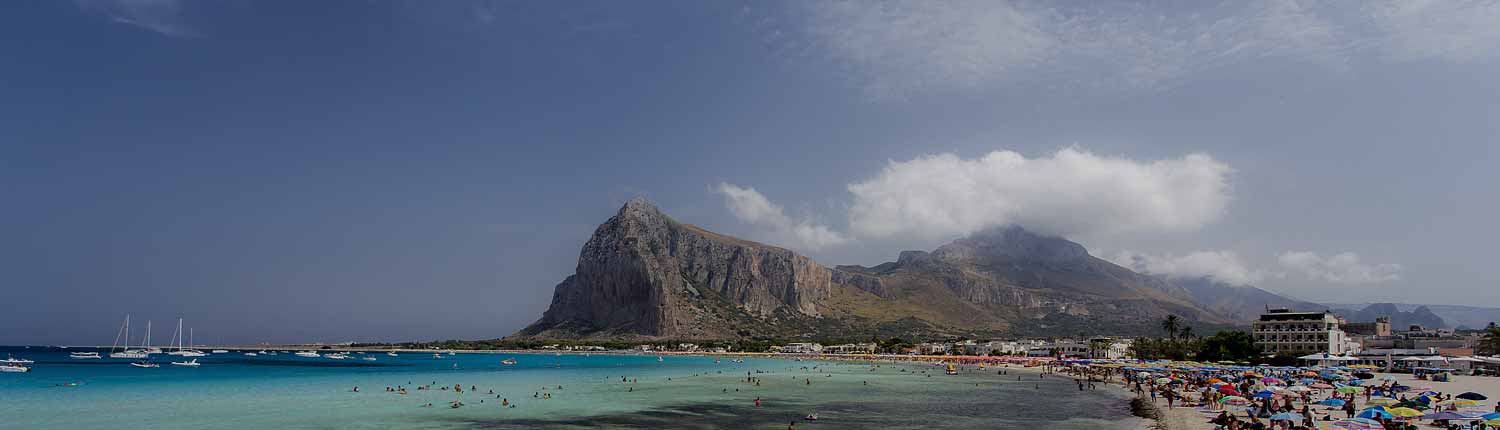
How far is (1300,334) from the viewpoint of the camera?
123 m

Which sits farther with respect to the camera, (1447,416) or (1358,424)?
(1447,416)

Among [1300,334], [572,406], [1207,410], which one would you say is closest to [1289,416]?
[1207,410]

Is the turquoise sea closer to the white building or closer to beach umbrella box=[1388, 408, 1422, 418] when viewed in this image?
beach umbrella box=[1388, 408, 1422, 418]

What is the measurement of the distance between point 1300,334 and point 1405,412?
103277mm

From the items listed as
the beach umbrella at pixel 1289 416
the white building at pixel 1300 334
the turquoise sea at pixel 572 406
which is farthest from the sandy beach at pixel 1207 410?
the white building at pixel 1300 334

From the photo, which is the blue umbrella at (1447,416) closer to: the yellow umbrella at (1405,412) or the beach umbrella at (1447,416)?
the beach umbrella at (1447,416)

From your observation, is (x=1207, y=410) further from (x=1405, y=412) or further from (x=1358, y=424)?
(x=1358, y=424)

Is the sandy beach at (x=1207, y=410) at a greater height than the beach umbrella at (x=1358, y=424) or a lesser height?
lesser

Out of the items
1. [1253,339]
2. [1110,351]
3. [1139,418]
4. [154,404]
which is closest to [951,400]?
[1139,418]

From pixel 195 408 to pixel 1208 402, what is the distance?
61.1 meters

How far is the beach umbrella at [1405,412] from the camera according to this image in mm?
33062

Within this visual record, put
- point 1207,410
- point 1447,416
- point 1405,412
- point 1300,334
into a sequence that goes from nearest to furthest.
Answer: point 1447,416 → point 1405,412 → point 1207,410 → point 1300,334

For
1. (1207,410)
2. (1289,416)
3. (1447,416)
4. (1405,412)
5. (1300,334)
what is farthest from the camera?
(1300,334)

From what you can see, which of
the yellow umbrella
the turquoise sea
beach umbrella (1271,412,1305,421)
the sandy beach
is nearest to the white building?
the sandy beach
